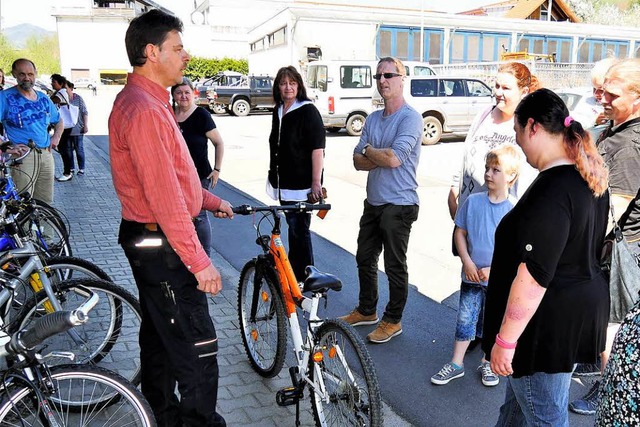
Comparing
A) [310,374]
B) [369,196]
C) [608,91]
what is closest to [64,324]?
[310,374]

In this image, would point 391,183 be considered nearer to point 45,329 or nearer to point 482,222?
point 482,222

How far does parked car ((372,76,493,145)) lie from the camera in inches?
640

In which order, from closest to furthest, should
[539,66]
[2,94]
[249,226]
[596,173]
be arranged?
[596,173]
[2,94]
[249,226]
[539,66]

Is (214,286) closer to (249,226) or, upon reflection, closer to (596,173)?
(596,173)

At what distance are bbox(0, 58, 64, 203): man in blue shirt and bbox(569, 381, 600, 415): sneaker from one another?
18.2 feet

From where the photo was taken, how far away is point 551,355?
2248 mm

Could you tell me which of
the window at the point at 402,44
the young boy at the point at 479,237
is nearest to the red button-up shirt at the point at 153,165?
the young boy at the point at 479,237

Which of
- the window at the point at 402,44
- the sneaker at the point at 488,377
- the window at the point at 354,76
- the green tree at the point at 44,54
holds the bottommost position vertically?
the sneaker at the point at 488,377

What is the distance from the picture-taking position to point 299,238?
512 cm

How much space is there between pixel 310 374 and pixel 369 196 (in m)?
1.75

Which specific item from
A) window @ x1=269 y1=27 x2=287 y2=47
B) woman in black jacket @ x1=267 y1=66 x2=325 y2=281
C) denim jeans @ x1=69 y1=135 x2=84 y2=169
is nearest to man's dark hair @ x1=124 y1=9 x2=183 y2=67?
woman in black jacket @ x1=267 y1=66 x2=325 y2=281

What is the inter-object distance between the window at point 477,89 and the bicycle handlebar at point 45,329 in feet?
52.6

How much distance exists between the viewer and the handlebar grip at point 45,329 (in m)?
2.15

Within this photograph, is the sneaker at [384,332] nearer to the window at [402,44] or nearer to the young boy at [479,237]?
the young boy at [479,237]
